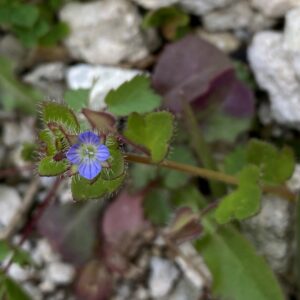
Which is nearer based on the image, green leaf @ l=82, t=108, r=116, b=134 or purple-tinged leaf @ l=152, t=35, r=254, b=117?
green leaf @ l=82, t=108, r=116, b=134

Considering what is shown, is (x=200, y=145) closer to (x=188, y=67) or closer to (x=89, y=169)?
(x=188, y=67)

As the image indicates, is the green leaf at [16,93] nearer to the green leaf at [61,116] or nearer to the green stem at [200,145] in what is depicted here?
the green stem at [200,145]

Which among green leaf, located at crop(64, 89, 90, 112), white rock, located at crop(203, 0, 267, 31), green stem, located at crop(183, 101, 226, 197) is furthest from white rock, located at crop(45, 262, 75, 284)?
white rock, located at crop(203, 0, 267, 31)

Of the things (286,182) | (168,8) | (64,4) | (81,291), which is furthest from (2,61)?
(286,182)

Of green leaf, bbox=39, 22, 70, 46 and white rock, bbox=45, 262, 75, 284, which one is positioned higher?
green leaf, bbox=39, 22, 70, 46

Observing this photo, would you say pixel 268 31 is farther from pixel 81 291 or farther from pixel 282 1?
pixel 81 291

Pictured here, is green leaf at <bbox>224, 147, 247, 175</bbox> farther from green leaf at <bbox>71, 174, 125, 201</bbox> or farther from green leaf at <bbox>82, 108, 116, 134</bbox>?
green leaf at <bbox>71, 174, 125, 201</bbox>

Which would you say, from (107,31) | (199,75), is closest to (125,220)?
(199,75)
